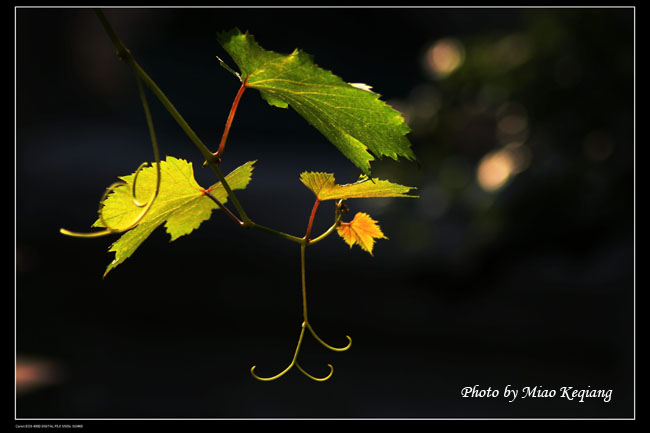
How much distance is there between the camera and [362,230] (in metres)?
0.44

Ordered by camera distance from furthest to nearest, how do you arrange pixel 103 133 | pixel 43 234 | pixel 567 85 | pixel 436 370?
pixel 103 133
pixel 43 234
pixel 436 370
pixel 567 85

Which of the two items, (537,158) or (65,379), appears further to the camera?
(65,379)

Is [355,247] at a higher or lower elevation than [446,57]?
higher

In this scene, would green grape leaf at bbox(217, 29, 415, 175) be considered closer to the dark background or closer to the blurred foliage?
the dark background

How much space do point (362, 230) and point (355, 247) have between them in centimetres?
345

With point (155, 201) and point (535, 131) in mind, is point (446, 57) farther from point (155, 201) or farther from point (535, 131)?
point (155, 201)

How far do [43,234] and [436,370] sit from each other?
3114mm

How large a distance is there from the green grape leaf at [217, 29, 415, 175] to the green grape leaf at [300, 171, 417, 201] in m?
0.02

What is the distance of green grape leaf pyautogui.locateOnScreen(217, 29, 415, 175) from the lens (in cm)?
35

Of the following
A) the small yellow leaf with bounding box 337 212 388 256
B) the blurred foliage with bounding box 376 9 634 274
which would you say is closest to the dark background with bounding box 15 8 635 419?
the blurred foliage with bounding box 376 9 634 274

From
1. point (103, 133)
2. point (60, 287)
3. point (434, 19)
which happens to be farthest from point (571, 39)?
point (103, 133)

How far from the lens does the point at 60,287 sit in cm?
427

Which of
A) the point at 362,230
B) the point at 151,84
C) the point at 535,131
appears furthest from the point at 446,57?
the point at 151,84

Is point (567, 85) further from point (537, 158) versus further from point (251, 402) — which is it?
point (251, 402)
